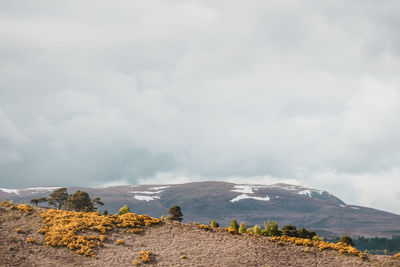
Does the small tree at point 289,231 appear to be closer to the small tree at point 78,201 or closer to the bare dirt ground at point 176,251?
the bare dirt ground at point 176,251

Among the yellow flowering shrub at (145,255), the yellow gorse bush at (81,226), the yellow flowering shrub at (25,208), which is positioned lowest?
the yellow flowering shrub at (145,255)

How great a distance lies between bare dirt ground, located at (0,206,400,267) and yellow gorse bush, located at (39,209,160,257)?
765 mm

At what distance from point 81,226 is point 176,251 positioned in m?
11.6

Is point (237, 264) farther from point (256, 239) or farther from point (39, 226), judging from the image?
point (39, 226)

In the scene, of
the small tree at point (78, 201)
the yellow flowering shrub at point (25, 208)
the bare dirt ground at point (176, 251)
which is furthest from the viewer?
the small tree at point (78, 201)

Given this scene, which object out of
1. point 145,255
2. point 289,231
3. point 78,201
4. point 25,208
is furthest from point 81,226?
point 289,231

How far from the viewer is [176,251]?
3650cm

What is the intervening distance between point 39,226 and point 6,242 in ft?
14.7

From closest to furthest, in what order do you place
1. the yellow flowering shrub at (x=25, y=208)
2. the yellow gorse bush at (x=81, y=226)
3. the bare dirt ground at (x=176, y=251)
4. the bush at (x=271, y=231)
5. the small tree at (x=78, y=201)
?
the bare dirt ground at (x=176, y=251)
the yellow gorse bush at (x=81, y=226)
the bush at (x=271, y=231)
the yellow flowering shrub at (x=25, y=208)
the small tree at (x=78, y=201)

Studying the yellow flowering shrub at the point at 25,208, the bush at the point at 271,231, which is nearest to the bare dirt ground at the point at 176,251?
the yellow flowering shrub at the point at 25,208

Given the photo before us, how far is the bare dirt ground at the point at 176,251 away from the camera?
34156 millimetres

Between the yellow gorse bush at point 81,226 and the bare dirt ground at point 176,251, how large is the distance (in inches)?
30.1

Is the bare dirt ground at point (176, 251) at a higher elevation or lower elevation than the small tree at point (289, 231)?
lower

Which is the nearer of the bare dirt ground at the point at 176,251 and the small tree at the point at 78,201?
the bare dirt ground at the point at 176,251
